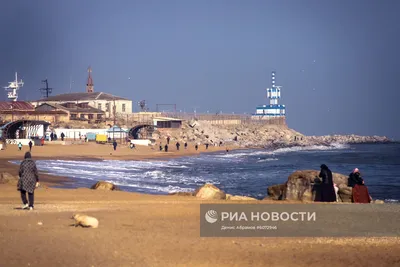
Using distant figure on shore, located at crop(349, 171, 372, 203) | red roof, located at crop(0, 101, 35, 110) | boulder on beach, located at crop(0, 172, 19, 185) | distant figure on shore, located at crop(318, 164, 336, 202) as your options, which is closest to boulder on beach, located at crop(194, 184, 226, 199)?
distant figure on shore, located at crop(318, 164, 336, 202)

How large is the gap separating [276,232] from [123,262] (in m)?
3.84

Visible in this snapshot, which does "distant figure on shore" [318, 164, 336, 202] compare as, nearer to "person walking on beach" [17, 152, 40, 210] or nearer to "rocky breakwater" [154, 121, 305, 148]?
"person walking on beach" [17, 152, 40, 210]

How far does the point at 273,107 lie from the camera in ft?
569

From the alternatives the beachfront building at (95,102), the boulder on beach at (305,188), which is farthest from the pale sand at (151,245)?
the beachfront building at (95,102)

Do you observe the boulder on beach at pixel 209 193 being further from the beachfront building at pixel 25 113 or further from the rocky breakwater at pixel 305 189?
the beachfront building at pixel 25 113

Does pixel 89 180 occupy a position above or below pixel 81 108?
below

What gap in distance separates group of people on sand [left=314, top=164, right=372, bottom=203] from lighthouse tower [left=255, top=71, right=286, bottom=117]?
148m

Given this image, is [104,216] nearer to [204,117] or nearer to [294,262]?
[294,262]

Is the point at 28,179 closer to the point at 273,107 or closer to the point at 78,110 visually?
the point at 78,110

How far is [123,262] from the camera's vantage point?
8031 millimetres

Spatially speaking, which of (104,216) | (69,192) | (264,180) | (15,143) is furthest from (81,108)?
(104,216)

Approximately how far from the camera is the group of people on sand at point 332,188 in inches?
658

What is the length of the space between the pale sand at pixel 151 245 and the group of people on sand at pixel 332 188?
479 centimetres

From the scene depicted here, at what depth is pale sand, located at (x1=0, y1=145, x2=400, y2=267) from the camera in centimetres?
826
